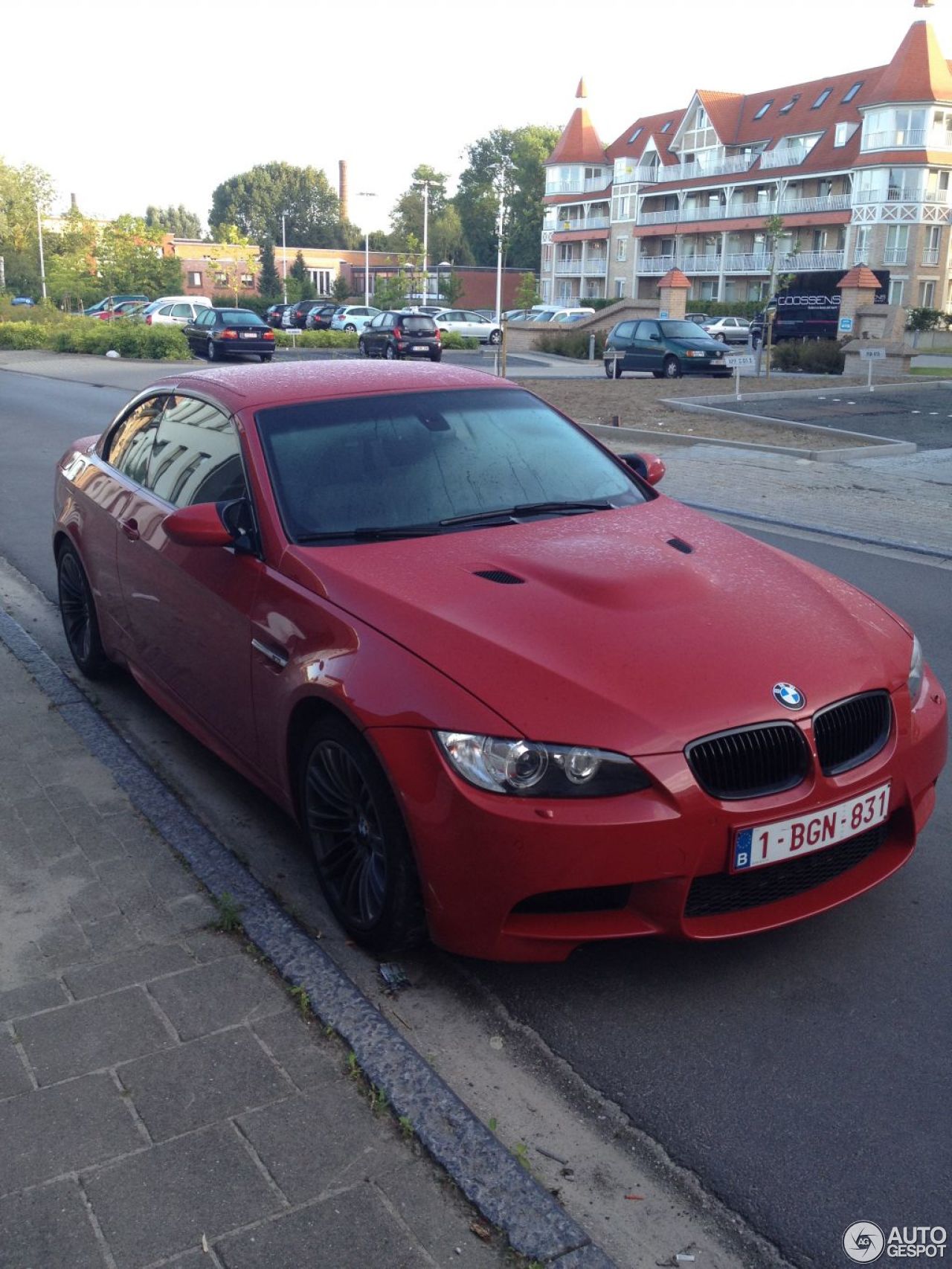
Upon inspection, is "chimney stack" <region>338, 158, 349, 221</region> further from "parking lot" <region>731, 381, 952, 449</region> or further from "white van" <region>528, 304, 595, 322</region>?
"parking lot" <region>731, 381, 952, 449</region>

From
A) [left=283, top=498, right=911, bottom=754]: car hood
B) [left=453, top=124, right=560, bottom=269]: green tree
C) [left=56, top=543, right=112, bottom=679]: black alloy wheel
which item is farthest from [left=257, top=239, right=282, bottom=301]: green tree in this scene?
[left=283, top=498, right=911, bottom=754]: car hood

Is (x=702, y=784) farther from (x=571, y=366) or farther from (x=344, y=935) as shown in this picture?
(x=571, y=366)

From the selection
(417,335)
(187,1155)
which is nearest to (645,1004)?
(187,1155)

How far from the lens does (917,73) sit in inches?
2516

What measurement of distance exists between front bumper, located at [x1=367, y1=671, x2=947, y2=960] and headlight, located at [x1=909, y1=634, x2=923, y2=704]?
394 millimetres

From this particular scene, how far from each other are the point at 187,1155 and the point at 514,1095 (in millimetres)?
810

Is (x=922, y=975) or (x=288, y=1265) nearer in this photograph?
(x=288, y=1265)

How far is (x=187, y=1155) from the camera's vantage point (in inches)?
108

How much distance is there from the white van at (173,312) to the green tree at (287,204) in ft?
304

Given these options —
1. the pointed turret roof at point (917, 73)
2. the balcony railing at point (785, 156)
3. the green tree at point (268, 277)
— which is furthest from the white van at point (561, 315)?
the green tree at point (268, 277)

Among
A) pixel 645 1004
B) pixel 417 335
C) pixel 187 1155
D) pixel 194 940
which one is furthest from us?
pixel 417 335

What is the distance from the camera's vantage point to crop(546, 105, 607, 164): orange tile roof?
9088 centimetres

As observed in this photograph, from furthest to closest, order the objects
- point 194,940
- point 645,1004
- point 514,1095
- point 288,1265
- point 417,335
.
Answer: point 417,335 → point 194,940 → point 645,1004 → point 514,1095 → point 288,1265

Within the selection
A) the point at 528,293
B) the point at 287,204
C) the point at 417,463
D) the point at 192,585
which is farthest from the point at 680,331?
the point at 287,204
